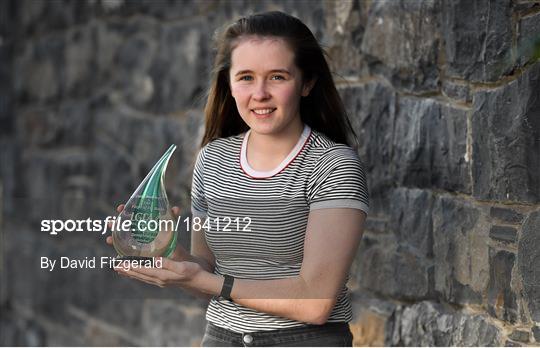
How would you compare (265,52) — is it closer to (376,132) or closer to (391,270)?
(376,132)

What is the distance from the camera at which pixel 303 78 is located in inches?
91.6

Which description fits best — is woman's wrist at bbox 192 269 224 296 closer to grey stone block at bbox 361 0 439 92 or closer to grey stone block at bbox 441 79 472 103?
grey stone block at bbox 441 79 472 103

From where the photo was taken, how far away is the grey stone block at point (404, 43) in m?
2.95

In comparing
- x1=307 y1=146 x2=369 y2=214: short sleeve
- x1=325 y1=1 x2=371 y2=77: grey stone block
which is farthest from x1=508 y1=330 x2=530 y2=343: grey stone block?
x1=325 y1=1 x2=371 y2=77: grey stone block

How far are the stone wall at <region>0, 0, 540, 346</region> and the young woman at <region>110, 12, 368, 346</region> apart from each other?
50 cm

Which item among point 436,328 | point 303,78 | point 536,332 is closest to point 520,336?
point 536,332

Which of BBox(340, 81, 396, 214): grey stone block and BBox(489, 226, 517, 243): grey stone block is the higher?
BBox(340, 81, 396, 214): grey stone block

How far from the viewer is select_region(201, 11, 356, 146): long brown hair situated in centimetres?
227

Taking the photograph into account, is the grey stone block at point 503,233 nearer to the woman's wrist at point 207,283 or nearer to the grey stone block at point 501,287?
the grey stone block at point 501,287

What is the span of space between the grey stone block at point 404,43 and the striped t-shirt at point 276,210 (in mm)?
794

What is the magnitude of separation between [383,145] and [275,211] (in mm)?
1094

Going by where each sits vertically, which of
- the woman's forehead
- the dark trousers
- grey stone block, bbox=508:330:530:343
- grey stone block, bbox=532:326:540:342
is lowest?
grey stone block, bbox=508:330:530:343

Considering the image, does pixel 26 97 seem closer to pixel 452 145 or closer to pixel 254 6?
pixel 254 6

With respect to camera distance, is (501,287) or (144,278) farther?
(501,287)
